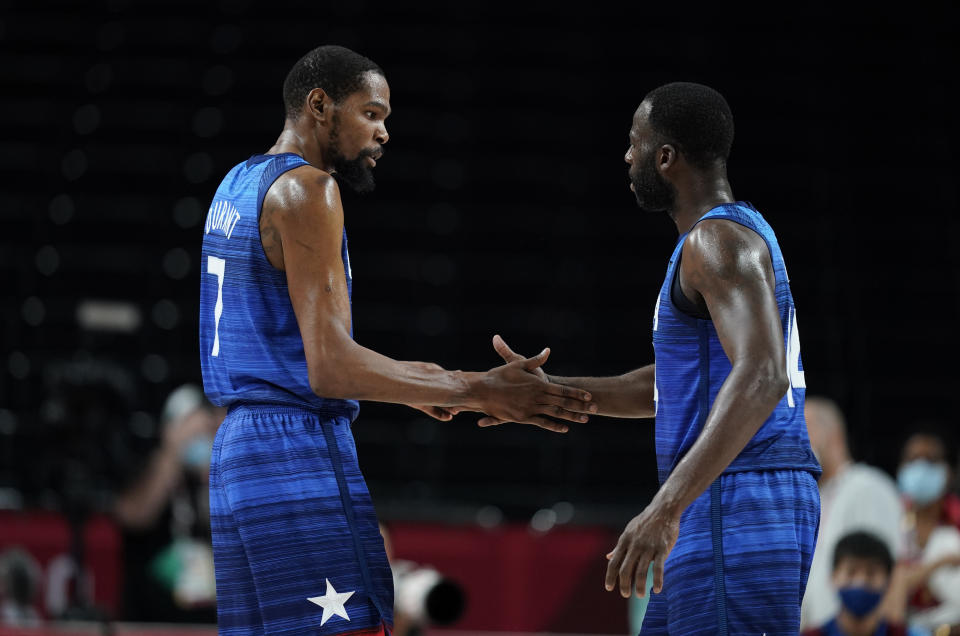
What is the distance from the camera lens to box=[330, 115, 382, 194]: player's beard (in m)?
3.69

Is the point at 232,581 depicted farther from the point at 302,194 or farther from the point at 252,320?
the point at 302,194

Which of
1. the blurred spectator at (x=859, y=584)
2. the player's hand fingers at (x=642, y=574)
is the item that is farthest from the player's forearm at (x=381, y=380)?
the blurred spectator at (x=859, y=584)

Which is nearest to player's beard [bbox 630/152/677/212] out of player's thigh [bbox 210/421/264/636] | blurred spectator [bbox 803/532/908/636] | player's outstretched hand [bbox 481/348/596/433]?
player's outstretched hand [bbox 481/348/596/433]

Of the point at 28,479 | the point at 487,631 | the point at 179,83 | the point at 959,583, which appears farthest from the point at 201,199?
the point at 959,583

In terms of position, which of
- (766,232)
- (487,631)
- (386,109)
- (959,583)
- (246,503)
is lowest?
(487,631)

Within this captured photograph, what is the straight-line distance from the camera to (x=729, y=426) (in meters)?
2.98

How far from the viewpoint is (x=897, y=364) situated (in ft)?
37.5

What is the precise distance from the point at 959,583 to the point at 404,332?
5.61 meters

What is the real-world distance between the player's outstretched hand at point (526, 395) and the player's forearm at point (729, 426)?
0.75 metres

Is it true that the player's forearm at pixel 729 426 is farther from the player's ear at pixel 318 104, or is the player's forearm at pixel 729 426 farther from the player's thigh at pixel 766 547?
the player's ear at pixel 318 104

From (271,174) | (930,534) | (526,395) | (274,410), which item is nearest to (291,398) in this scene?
(274,410)

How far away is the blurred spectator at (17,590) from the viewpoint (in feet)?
23.4

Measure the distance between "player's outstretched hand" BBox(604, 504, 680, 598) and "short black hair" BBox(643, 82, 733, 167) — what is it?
42.2 inches

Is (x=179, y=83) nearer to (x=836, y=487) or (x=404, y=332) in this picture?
(x=404, y=332)
